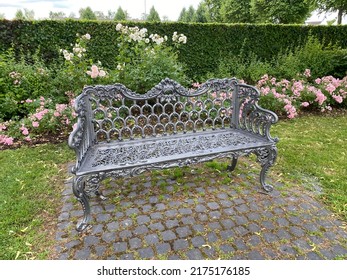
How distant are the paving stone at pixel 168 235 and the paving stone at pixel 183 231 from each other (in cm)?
5

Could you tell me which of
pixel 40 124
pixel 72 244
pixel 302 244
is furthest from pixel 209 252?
pixel 40 124

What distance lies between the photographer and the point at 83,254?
2.01m

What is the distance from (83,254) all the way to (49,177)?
1.54m

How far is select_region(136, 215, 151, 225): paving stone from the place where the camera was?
238 centimetres

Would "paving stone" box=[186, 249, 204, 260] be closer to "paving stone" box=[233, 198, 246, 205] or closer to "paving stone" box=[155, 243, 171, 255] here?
"paving stone" box=[155, 243, 171, 255]

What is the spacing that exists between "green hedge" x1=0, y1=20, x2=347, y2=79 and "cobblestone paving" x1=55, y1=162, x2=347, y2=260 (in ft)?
16.6

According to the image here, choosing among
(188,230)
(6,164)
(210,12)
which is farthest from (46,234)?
(210,12)

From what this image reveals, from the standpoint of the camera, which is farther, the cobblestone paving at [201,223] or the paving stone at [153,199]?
the paving stone at [153,199]

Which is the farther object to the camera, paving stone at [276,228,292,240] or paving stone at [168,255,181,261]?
paving stone at [276,228,292,240]

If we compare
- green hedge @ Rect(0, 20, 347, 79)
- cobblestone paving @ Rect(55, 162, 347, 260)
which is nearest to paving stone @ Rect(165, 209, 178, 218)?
cobblestone paving @ Rect(55, 162, 347, 260)

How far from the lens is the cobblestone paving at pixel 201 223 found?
2046 mm

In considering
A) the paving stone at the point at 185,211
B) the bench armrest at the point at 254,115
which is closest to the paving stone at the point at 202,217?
the paving stone at the point at 185,211

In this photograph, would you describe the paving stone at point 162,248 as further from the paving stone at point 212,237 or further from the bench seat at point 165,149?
the bench seat at point 165,149

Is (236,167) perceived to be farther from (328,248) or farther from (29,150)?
(29,150)
